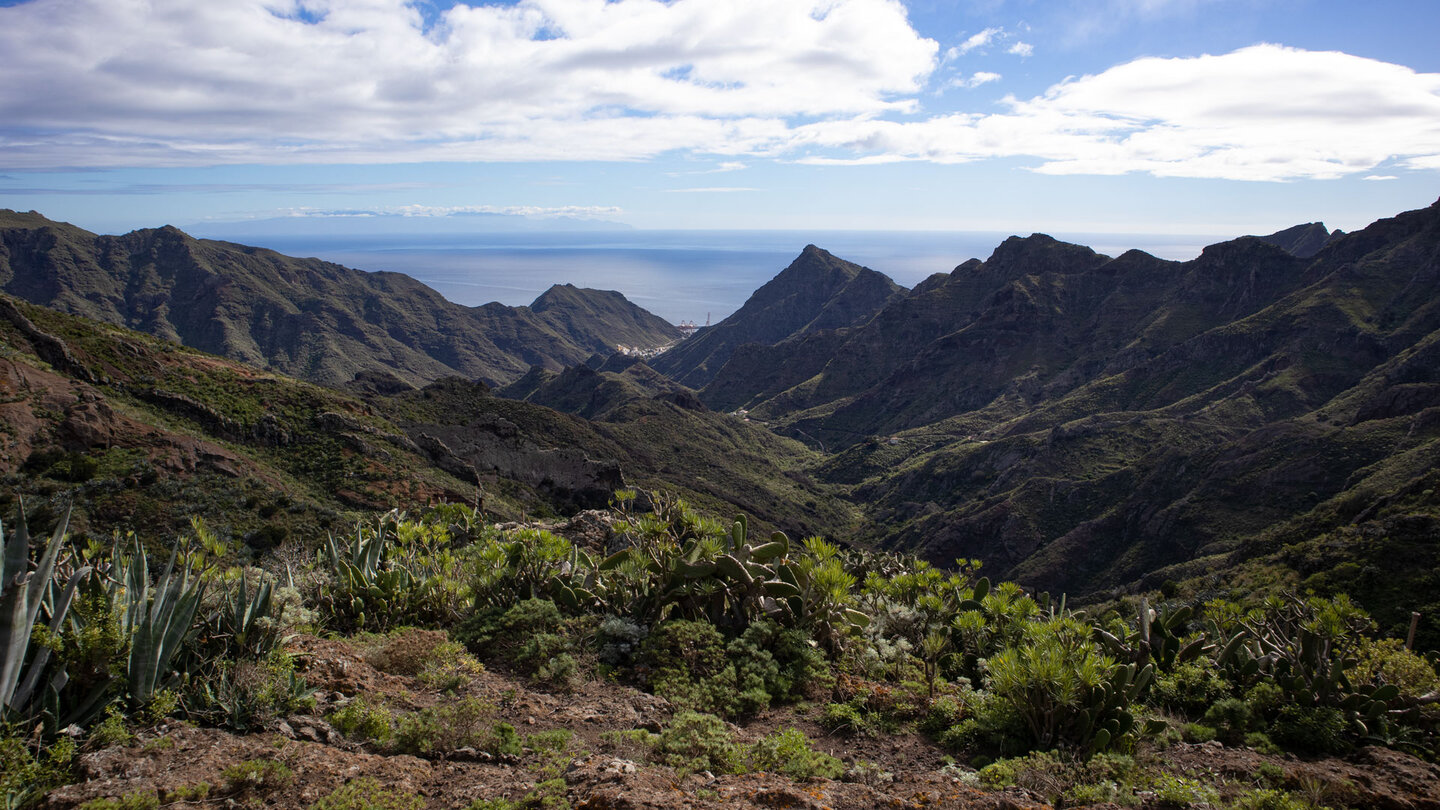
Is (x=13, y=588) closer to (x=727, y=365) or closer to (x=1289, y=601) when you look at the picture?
(x=1289, y=601)

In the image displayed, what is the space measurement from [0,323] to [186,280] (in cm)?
14048

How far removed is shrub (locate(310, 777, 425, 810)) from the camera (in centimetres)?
478

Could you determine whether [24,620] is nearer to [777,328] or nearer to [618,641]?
[618,641]

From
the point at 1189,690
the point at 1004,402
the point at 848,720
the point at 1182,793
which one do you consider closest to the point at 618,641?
the point at 848,720

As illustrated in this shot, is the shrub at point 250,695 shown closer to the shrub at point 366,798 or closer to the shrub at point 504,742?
the shrub at point 366,798

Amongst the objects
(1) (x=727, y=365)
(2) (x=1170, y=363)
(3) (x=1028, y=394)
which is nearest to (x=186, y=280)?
(1) (x=727, y=365)

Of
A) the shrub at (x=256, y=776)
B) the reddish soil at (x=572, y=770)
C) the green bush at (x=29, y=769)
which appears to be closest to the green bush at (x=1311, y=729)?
the reddish soil at (x=572, y=770)

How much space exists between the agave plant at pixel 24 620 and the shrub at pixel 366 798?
85.3 inches

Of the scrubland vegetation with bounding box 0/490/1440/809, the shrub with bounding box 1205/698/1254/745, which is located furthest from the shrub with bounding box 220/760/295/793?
the shrub with bounding box 1205/698/1254/745

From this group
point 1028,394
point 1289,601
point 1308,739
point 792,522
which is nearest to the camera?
point 1308,739

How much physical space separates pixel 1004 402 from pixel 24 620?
108 meters

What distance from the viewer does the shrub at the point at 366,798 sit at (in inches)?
188

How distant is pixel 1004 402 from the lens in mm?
102125

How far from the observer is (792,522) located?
220 feet
